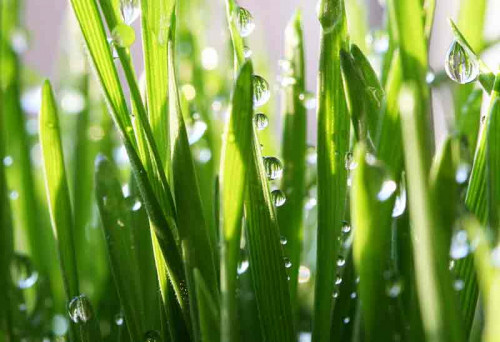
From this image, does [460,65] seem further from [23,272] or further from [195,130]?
[23,272]

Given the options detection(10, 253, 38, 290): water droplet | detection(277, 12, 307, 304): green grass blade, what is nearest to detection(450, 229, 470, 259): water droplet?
detection(277, 12, 307, 304): green grass blade

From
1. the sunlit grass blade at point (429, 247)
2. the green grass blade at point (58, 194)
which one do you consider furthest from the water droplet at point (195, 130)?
the sunlit grass blade at point (429, 247)

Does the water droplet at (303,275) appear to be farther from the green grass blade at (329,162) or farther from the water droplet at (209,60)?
the water droplet at (209,60)

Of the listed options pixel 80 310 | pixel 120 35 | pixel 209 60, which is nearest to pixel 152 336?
pixel 80 310

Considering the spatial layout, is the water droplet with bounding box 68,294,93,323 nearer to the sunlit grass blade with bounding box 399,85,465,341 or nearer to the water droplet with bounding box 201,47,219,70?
the sunlit grass blade with bounding box 399,85,465,341

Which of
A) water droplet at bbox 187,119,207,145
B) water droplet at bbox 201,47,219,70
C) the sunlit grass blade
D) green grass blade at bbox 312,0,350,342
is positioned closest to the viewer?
the sunlit grass blade

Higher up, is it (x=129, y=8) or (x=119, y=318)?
(x=129, y=8)

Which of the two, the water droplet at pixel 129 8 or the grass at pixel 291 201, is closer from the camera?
the grass at pixel 291 201

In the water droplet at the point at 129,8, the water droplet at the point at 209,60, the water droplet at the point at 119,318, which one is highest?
the water droplet at the point at 209,60
